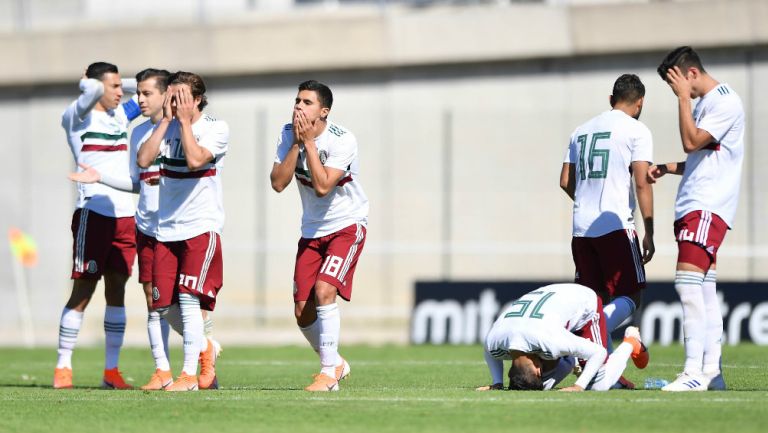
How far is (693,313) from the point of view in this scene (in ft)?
27.1

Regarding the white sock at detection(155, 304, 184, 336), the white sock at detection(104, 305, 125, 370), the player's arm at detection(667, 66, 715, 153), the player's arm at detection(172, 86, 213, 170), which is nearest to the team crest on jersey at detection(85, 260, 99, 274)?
the white sock at detection(104, 305, 125, 370)

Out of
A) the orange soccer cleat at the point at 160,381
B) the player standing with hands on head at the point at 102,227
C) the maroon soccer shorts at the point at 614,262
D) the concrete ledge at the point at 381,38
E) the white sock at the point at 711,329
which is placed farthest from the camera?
the concrete ledge at the point at 381,38

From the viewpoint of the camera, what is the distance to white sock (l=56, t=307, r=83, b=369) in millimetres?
10281

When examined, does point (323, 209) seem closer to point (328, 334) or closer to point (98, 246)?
point (328, 334)

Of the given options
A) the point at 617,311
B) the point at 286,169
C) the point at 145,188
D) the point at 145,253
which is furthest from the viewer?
the point at 145,188

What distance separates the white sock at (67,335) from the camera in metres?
10.3

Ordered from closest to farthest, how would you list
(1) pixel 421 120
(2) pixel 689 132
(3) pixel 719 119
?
1. (2) pixel 689 132
2. (3) pixel 719 119
3. (1) pixel 421 120

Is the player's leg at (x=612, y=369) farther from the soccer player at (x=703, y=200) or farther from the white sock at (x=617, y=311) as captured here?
the white sock at (x=617, y=311)

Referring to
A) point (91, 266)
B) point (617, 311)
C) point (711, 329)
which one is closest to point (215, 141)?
point (91, 266)

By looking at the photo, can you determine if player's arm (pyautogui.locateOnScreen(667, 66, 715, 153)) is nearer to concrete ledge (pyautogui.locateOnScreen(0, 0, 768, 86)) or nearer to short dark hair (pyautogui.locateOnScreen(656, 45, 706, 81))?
short dark hair (pyautogui.locateOnScreen(656, 45, 706, 81))

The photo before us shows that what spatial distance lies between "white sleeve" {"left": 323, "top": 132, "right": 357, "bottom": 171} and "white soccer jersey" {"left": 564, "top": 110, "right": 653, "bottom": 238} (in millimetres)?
1665

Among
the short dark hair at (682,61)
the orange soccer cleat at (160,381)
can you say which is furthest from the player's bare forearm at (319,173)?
the short dark hair at (682,61)

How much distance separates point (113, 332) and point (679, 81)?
4.88 m

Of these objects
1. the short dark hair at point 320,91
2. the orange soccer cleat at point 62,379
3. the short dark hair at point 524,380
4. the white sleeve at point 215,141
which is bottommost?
the orange soccer cleat at point 62,379
